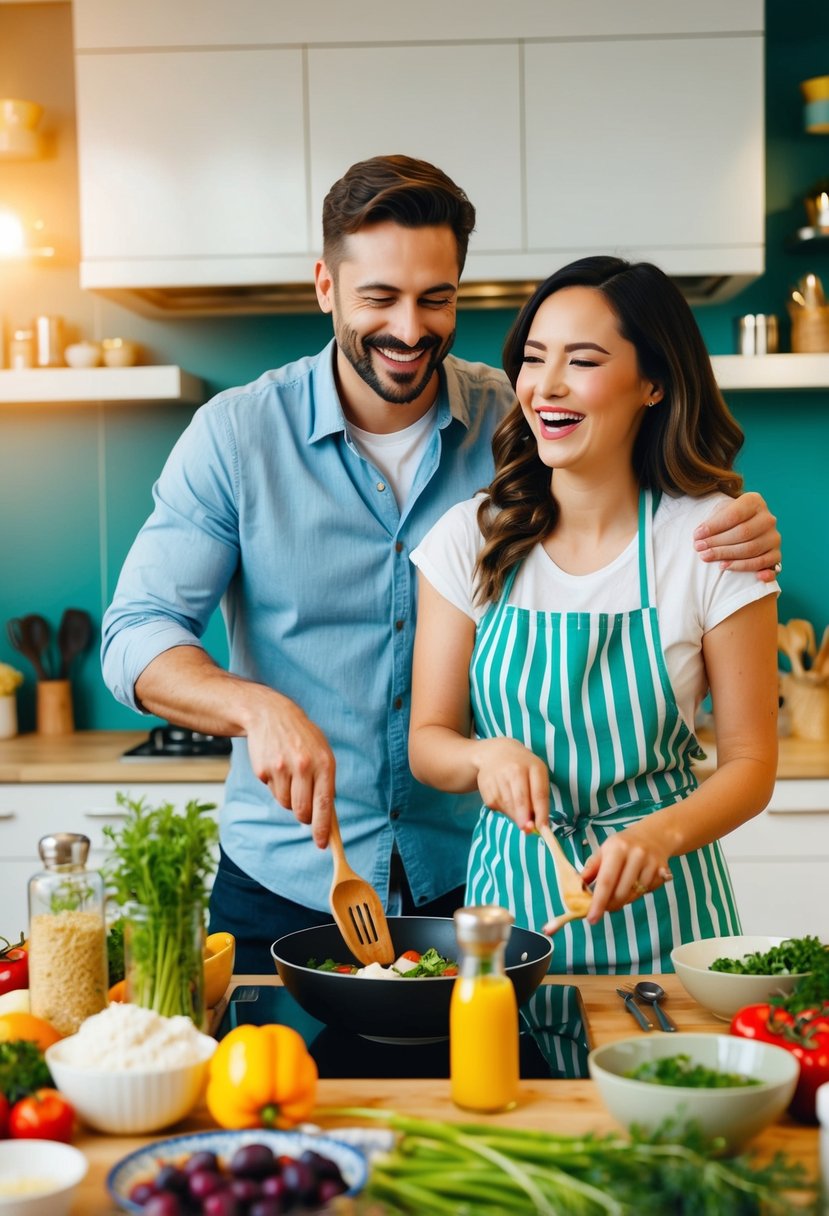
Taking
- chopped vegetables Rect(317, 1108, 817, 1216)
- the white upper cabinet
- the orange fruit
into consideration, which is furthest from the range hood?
chopped vegetables Rect(317, 1108, 817, 1216)

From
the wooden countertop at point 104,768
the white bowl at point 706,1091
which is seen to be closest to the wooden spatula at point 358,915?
the white bowl at point 706,1091

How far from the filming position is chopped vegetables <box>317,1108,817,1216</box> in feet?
2.88

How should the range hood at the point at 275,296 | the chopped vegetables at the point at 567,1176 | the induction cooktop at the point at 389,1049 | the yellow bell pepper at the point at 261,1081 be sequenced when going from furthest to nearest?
the range hood at the point at 275,296 < the induction cooktop at the point at 389,1049 < the yellow bell pepper at the point at 261,1081 < the chopped vegetables at the point at 567,1176

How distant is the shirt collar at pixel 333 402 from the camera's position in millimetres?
2086

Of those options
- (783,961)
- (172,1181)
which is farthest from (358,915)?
(172,1181)

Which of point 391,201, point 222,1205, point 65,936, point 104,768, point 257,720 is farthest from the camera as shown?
point 104,768

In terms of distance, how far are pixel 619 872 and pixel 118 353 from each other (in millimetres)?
2461

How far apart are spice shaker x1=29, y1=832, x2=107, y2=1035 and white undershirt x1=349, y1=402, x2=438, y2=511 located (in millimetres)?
992

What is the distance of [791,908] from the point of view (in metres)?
3.11

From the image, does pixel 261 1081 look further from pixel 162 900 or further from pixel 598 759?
pixel 598 759

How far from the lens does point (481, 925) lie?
1142mm

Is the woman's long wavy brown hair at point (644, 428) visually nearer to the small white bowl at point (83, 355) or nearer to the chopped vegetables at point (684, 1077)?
the chopped vegetables at point (684, 1077)

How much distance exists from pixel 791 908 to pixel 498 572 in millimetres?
1638

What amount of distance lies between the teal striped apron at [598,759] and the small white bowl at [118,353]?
1.96 metres
